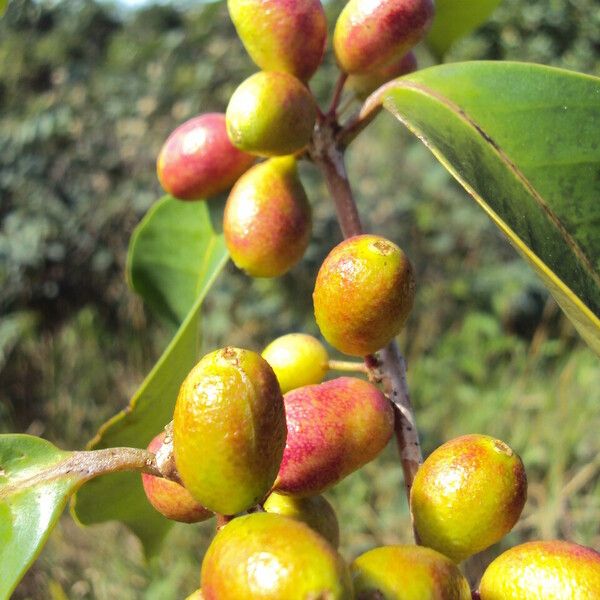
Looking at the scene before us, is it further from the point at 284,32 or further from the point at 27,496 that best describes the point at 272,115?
the point at 27,496

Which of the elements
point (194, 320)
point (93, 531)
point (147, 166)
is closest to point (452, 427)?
point (93, 531)

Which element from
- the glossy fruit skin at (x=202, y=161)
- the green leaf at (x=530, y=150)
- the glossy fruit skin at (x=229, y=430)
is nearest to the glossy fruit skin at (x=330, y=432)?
the glossy fruit skin at (x=229, y=430)

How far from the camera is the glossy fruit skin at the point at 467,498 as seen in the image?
68 cm

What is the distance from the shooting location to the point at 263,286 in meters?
4.80

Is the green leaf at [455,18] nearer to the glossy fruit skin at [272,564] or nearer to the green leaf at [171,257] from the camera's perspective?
the green leaf at [171,257]

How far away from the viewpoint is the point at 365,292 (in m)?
0.72

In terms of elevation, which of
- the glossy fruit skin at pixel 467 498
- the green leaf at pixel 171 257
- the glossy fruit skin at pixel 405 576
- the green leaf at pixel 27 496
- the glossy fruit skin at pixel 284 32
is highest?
the glossy fruit skin at pixel 284 32

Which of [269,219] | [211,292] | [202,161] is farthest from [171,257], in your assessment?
[211,292]

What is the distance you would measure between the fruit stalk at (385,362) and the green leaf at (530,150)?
4.2 inches

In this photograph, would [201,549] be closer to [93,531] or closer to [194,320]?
[93,531]

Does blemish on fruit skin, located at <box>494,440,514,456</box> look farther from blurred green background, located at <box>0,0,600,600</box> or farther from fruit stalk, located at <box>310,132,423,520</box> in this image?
blurred green background, located at <box>0,0,600,600</box>

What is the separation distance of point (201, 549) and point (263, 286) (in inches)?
72.2

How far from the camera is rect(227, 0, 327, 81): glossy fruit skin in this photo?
3.07ft

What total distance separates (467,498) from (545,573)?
90 mm
